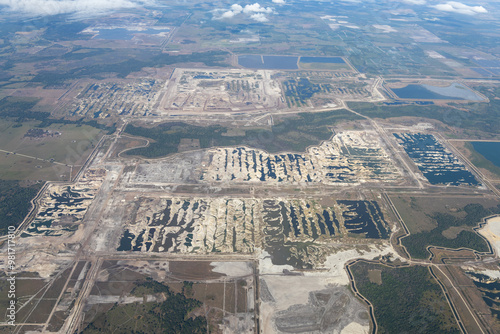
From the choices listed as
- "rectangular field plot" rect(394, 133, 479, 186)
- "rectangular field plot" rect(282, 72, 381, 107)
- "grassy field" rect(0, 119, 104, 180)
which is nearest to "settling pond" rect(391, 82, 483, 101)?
"rectangular field plot" rect(282, 72, 381, 107)

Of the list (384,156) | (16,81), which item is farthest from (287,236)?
(16,81)

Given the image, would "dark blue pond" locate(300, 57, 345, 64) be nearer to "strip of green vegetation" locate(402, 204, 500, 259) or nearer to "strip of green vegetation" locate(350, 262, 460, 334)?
"strip of green vegetation" locate(402, 204, 500, 259)

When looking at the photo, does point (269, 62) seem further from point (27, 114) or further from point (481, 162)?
point (27, 114)

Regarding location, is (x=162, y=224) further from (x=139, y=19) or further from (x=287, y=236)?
(x=139, y=19)

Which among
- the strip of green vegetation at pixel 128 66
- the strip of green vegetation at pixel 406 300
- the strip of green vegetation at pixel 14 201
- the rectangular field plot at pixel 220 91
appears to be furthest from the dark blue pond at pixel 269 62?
the strip of green vegetation at pixel 406 300

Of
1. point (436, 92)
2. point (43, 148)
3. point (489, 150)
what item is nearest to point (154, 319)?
point (43, 148)
